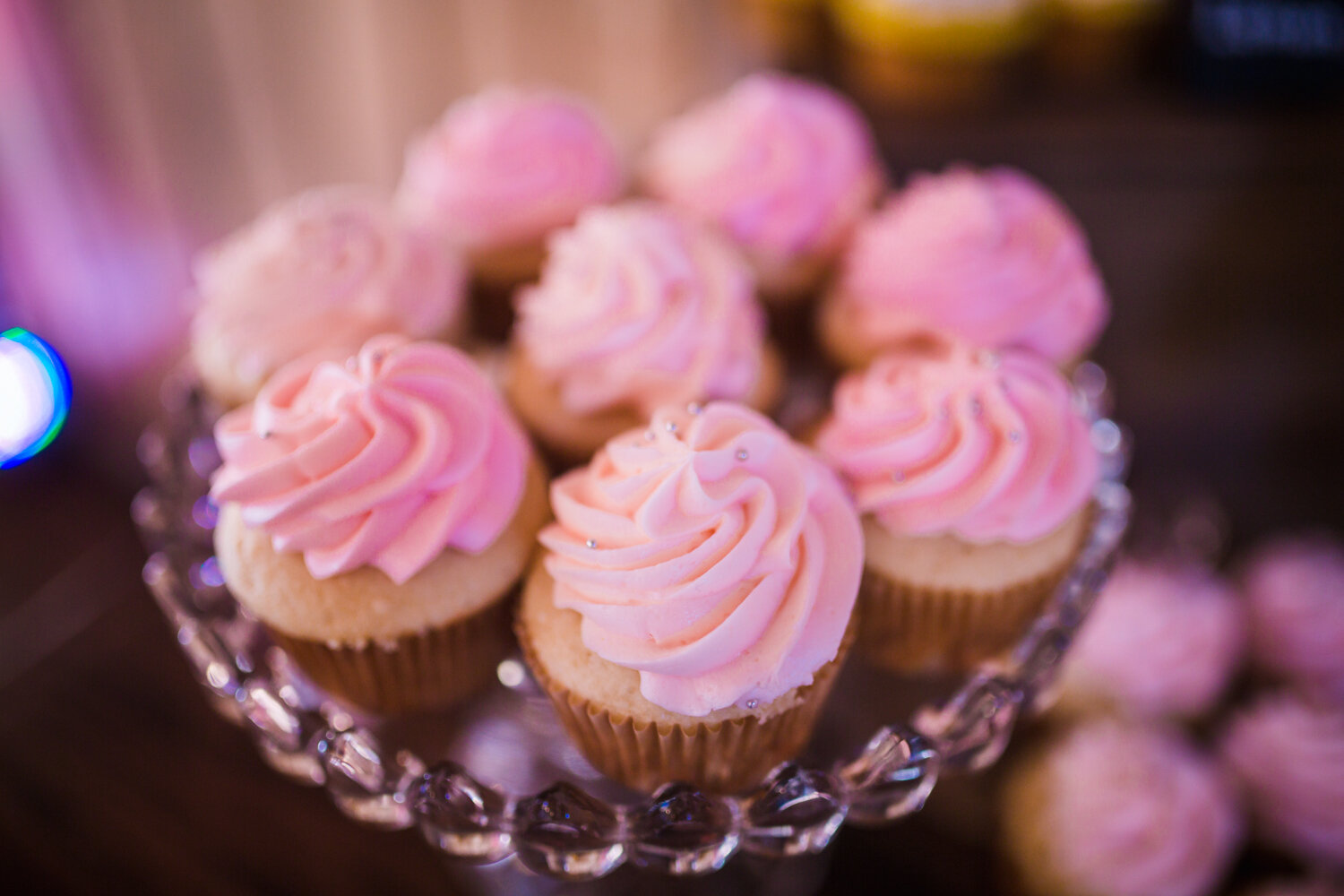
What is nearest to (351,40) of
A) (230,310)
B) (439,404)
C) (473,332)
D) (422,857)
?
(473,332)

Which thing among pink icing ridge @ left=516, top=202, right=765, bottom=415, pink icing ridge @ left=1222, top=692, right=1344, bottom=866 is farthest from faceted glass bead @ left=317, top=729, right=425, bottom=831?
pink icing ridge @ left=1222, top=692, right=1344, bottom=866

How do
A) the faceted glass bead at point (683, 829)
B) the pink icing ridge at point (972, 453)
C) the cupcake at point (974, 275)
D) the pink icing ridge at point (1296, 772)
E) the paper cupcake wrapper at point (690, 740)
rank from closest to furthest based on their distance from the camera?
the faceted glass bead at point (683, 829) → the paper cupcake wrapper at point (690, 740) → the pink icing ridge at point (972, 453) → the cupcake at point (974, 275) → the pink icing ridge at point (1296, 772)

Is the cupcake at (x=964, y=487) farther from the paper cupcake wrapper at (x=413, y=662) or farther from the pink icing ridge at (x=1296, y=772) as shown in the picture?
the pink icing ridge at (x=1296, y=772)

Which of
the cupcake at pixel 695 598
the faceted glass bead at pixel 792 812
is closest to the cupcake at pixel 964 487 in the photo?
the cupcake at pixel 695 598

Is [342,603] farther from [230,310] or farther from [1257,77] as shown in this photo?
[1257,77]

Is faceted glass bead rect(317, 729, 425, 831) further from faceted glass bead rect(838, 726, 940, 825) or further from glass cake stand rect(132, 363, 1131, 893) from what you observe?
faceted glass bead rect(838, 726, 940, 825)
